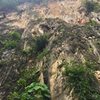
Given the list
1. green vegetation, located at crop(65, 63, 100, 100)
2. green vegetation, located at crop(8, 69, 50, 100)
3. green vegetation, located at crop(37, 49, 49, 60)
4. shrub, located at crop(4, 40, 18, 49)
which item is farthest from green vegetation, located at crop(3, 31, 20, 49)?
green vegetation, located at crop(65, 63, 100, 100)

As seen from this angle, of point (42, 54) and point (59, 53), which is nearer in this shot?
point (59, 53)

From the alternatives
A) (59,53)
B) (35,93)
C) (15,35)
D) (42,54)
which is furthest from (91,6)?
(35,93)

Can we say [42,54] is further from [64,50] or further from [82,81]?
[82,81]

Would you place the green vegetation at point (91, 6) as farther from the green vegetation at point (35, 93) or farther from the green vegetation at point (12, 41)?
the green vegetation at point (35, 93)

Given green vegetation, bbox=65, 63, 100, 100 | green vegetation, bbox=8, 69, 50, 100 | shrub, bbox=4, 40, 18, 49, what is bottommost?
shrub, bbox=4, 40, 18, 49

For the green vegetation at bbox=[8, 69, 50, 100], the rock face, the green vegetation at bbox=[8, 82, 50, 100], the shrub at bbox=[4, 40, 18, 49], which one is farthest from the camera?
the shrub at bbox=[4, 40, 18, 49]

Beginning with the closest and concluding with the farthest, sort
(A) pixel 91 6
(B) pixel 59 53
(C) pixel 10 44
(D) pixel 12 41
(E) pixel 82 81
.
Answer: (E) pixel 82 81, (B) pixel 59 53, (C) pixel 10 44, (D) pixel 12 41, (A) pixel 91 6

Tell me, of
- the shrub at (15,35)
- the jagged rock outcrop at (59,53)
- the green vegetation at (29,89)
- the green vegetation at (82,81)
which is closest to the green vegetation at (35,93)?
the green vegetation at (29,89)

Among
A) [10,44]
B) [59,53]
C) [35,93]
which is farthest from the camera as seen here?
[10,44]

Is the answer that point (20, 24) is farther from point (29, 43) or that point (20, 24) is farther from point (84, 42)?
point (84, 42)

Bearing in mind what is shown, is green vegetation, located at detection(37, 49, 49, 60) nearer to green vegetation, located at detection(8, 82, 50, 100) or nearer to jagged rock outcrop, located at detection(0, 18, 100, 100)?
jagged rock outcrop, located at detection(0, 18, 100, 100)
